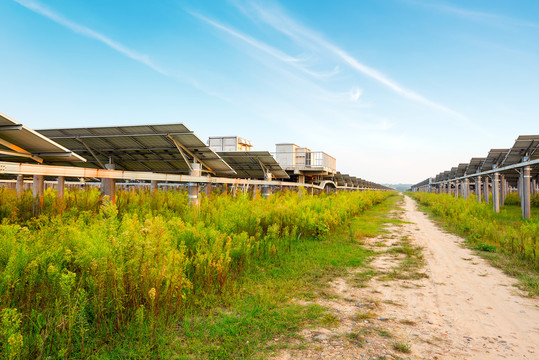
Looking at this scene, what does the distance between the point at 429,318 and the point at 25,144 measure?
798 cm

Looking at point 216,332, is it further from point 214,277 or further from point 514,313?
point 514,313

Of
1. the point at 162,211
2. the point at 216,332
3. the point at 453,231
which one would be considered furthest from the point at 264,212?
the point at 453,231

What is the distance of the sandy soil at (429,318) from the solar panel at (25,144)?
19.3ft

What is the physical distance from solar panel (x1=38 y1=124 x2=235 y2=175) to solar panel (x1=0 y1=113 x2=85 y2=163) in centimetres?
342

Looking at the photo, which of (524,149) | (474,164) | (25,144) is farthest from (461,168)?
(25,144)

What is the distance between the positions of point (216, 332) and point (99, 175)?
11.3 feet

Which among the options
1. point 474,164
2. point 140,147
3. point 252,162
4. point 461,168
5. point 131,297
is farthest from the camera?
point 461,168

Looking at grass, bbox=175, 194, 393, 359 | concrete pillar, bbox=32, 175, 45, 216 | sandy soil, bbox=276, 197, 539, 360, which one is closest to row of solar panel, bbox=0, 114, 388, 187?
concrete pillar, bbox=32, 175, 45, 216

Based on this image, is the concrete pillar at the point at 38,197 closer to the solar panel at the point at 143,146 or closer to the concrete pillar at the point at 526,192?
the solar panel at the point at 143,146

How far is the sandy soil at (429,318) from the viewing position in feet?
9.71

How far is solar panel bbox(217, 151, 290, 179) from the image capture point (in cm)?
1625

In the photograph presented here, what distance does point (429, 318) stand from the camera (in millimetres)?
3760

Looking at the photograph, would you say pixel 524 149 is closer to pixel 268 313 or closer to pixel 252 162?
pixel 252 162

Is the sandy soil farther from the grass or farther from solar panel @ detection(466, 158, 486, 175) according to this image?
solar panel @ detection(466, 158, 486, 175)
